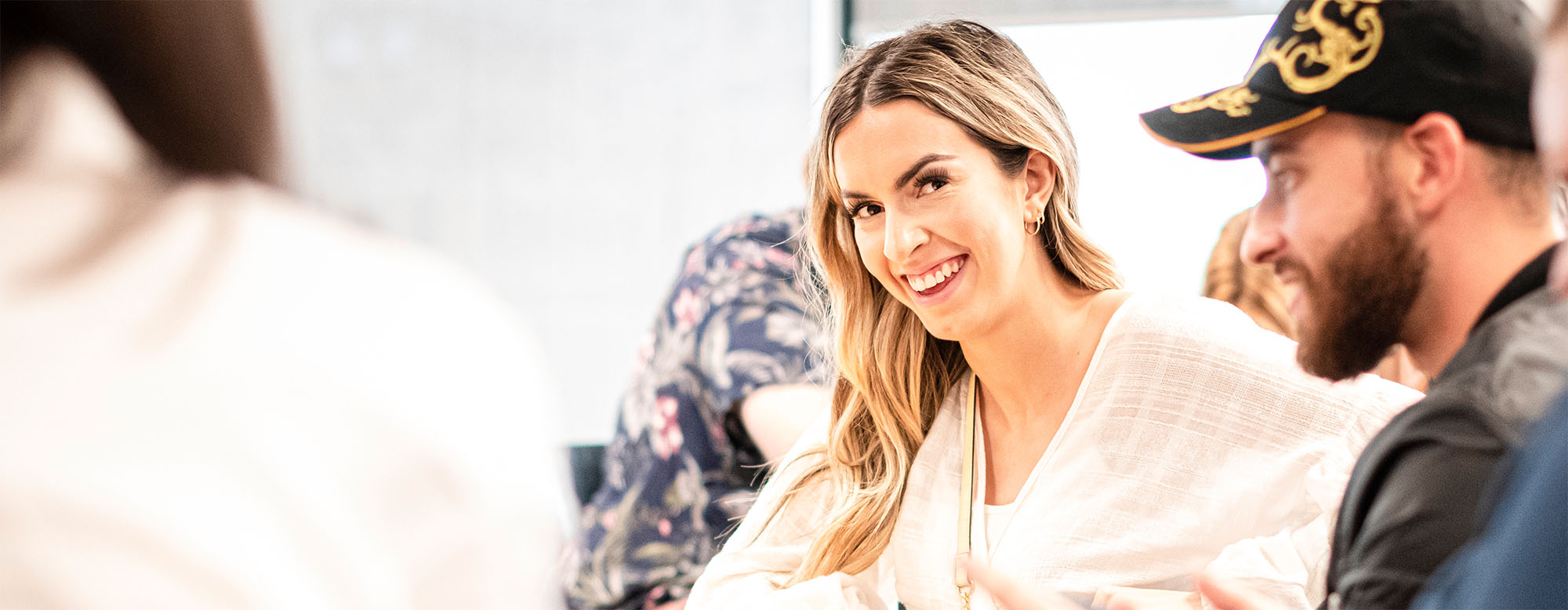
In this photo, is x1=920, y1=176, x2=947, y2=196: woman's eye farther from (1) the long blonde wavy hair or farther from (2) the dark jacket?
(2) the dark jacket

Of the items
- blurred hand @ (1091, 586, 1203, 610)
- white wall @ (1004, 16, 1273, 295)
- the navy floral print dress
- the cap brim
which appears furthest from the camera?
white wall @ (1004, 16, 1273, 295)

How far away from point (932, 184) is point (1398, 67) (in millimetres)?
584

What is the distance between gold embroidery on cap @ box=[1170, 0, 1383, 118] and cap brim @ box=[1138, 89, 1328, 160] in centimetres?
1

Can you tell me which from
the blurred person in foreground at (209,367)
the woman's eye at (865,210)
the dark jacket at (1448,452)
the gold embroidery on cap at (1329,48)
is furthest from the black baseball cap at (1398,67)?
the blurred person in foreground at (209,367)

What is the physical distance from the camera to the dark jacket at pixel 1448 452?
0.80m

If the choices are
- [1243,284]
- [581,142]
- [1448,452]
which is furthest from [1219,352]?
[581,142]

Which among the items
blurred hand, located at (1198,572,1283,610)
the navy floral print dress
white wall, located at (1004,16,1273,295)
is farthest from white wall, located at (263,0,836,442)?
blurred hand, located at (1198,572,1283,610)

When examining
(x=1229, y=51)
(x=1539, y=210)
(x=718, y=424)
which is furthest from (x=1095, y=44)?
(x=1539, y=210)

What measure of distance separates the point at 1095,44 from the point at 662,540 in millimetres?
1909

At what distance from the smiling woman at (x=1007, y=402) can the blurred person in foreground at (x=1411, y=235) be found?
32cm

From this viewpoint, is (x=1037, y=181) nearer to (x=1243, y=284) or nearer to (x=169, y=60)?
(x=1243, y=284)

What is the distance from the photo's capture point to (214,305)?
514 millimetres

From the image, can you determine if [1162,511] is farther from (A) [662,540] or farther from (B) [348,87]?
(B) [348,87]

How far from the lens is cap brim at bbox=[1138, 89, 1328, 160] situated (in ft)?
3.45
